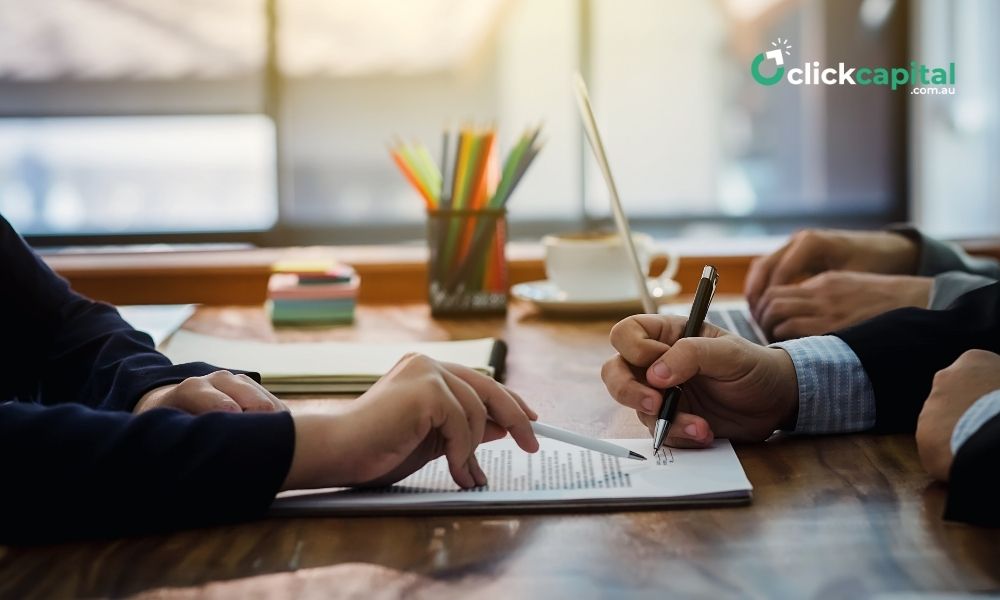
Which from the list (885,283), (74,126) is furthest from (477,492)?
(74,126)

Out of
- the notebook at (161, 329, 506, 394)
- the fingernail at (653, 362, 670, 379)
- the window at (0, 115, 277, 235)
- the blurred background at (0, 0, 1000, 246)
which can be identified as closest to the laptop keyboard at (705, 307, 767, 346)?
the notebook at (161, 329, 506, 394)

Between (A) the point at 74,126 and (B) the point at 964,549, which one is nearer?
(B) the point at 964,549

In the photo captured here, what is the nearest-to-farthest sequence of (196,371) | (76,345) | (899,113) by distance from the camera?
(196,371), (76,345), (899,113)

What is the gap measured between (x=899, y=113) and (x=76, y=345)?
253cm

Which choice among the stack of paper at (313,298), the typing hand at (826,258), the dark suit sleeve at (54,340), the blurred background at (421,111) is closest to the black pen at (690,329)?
the dark suit sleeve at (54,340)

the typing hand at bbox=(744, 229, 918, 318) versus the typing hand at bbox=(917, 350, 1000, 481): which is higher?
the typing hand at bbox=(744, 229, 918, 318)

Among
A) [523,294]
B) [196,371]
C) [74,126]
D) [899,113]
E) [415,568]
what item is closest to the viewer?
[415,568]

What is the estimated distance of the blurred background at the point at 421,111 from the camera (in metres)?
3.16

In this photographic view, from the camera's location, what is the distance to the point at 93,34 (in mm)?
4156

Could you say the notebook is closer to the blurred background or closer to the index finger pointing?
the index finger pointing

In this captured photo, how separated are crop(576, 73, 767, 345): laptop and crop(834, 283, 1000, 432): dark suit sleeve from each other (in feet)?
0.98

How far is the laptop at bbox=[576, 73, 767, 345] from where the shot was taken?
4.24 feet

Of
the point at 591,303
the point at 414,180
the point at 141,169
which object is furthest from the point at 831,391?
the point at 141,169

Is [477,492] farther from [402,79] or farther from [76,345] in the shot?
[402,79]
